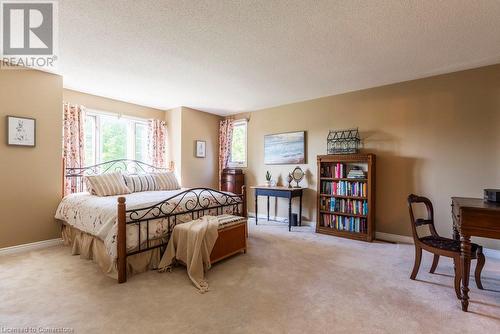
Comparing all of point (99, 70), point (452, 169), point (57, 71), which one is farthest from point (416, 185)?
point (57, 71)

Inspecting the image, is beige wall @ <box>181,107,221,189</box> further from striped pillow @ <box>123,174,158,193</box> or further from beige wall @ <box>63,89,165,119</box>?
striped pillow @ <box>123,174,158,193</box>

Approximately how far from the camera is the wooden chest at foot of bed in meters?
2.80

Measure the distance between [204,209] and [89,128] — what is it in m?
2.85

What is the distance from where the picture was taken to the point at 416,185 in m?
3.69

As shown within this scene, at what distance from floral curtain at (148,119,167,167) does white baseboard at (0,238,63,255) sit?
2185 mm

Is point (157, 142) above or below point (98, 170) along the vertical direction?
above

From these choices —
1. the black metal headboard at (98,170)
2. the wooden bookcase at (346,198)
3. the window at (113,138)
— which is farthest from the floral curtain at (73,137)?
the wooden bookcase at (346,198)

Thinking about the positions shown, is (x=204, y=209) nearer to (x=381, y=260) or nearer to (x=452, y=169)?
(x=381, y=260)

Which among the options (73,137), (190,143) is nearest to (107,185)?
(73,137)

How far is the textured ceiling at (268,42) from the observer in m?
2.05

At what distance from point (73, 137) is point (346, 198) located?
4.68 m

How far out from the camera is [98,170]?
14.6 feet

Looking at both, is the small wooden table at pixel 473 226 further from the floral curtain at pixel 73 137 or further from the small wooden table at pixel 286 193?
the floral curtain at pixel 73 137

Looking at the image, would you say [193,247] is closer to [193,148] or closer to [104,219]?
[104,219]
